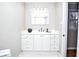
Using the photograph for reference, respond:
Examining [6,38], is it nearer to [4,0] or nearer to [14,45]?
[14,45]

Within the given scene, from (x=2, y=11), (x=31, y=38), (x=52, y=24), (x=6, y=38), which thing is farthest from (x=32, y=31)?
(x=2, y=11)

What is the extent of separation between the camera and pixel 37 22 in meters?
2.09

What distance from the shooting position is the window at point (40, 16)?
80.5 inches

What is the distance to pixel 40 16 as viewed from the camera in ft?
6.84

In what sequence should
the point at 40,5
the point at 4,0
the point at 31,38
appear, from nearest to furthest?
1. the point at 4,0
2. the point at 40,5
3. the point at 31,38

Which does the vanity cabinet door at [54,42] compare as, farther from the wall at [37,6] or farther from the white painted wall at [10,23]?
the white painted wall at [10,23]

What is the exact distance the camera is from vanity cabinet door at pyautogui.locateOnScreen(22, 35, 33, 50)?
2056mm

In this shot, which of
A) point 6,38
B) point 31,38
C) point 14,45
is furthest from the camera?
point 31,38

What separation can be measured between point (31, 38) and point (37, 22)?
11.2 inches

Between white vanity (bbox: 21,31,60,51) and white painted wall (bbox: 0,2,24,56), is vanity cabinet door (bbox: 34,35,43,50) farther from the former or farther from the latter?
white painted wall (bbox: 0,2,24,56)

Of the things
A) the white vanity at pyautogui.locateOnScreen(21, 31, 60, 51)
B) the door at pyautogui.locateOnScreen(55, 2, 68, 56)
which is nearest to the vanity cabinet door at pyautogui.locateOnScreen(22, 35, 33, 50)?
the white vanity at pyautogui.locateOnScreen(21, 31, 60, 51)

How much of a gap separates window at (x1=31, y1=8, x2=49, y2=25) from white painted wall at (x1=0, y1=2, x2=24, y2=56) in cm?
22

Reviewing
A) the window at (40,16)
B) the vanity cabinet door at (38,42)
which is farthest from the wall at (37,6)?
the vanity cabinet door at (38,42)

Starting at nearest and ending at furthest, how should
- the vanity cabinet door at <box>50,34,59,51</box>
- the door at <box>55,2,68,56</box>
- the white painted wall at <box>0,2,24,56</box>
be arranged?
the white painted wall at <box>0,2,24,56</box>
the door at <box>55,2,68,56</box>
the vanity cabinet door at <box>50,34,59,51</box>
